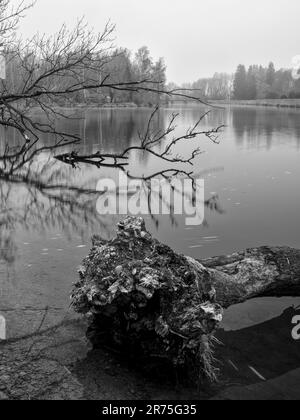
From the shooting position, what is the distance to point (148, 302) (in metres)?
4.32

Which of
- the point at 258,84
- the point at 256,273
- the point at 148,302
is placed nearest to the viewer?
the point at 148,302

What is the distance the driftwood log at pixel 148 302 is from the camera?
4.19 m

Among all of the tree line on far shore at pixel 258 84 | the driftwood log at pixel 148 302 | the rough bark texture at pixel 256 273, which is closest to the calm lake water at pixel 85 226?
the rough bark texture at pixel 256 273

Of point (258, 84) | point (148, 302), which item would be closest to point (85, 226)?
point (148, 302)

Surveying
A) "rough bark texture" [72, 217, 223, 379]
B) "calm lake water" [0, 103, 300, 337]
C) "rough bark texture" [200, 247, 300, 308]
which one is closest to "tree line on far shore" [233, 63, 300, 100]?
"calm lake water" [0, 103, 300, 337]

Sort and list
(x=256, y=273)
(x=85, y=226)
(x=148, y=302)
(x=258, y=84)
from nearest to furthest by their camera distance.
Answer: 1. (x=148, y=302)
2. (x=256, y=273)
3. (x=85, y=226)
4. (x=258, y=84)

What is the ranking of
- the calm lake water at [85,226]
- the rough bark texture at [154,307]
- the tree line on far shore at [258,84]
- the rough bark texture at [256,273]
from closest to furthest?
the rough bark texture at [154,307] < the rough bark texture at [256,273] < the calm lake water at [85,226] < the tree line on far shore at [258,84]

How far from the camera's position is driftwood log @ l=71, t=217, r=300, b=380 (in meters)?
4.19

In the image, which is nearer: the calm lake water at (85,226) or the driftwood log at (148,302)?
the driftwood log at (148,302)

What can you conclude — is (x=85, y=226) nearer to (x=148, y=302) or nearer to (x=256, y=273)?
(x=256, y=273)

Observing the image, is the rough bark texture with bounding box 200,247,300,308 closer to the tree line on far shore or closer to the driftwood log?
the driftwood log

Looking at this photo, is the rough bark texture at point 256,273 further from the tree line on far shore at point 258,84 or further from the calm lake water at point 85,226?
the tree line on far shore at point 258,84
